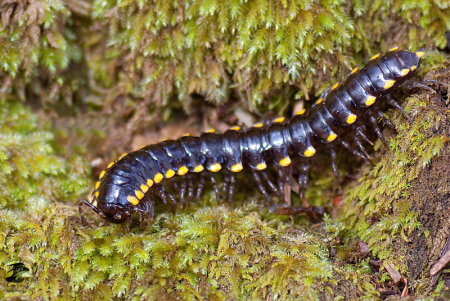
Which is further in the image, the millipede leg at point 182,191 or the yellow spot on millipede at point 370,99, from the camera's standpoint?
the millipede leg at point 182,191

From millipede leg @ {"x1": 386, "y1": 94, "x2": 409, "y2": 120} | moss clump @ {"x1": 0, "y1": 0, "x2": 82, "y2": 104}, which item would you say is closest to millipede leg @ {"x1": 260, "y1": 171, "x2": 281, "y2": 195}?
millipede leg @ {"x1": 386, "y1": 94, "x2": 409, "y2": 120}

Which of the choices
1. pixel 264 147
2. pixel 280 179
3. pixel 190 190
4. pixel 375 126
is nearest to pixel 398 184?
pixel 375 126

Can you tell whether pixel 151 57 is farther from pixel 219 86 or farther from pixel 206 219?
pixel 206 219

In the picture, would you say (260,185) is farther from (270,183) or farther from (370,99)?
(370,99)

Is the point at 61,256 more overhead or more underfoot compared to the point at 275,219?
more underfoot

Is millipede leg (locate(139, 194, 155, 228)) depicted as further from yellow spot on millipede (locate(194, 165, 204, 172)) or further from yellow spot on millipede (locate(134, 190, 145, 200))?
Answer: yellow spot on millipede (locate(194, 165, 204, 172))

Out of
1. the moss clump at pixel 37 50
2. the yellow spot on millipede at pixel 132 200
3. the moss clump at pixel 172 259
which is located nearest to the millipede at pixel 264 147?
the yellow spot on millipede at pixel 132 200

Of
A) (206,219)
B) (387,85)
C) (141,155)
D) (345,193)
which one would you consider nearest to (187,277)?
(206,219)

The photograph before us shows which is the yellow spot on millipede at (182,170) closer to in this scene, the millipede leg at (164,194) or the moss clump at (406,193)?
the millipede leg at (164,194)
